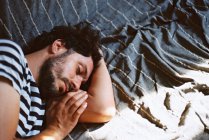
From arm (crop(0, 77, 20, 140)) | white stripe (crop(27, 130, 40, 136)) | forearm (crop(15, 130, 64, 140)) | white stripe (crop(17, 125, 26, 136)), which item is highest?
arm (crop(0, 77, 20, 140))

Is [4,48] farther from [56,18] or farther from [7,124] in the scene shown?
[56,18]

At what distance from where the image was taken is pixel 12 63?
1137mm

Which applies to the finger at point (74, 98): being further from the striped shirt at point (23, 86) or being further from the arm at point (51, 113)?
the striped shirt at point (23, 86)

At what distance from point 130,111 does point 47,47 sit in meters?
0.44

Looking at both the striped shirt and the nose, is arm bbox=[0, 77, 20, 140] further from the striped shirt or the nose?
the nose

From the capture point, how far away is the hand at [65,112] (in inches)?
47.6

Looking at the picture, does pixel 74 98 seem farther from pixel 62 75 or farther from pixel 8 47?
pixel 8 47

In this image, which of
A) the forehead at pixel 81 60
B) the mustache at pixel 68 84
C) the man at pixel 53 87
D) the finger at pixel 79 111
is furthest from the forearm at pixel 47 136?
the forehead at pixel 81 60

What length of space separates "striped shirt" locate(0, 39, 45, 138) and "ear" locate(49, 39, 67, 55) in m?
0.19

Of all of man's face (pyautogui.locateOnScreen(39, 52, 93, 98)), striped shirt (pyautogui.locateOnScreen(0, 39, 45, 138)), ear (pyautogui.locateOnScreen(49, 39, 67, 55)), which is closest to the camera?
striped shirt (pyautogui.locateOnScreen(0, 39, 45, 138))

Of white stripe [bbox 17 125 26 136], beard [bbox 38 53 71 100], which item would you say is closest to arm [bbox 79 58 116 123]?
beard [bbox 38 53 71 100]

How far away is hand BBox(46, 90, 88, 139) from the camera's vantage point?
1210 mm

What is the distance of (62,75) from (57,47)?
0.56 feet

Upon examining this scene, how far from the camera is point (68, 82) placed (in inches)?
52.6
